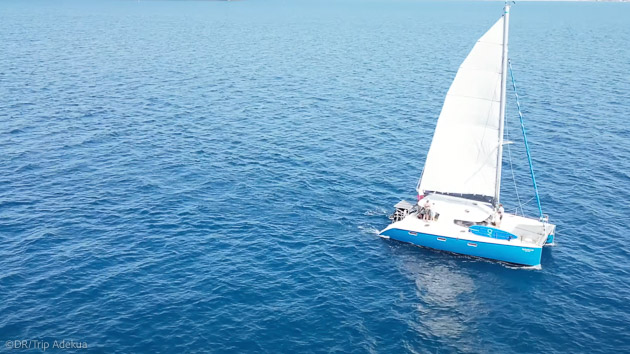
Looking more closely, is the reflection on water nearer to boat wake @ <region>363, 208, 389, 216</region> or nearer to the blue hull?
the blue hull

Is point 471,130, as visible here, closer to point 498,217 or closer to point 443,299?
point 498,217

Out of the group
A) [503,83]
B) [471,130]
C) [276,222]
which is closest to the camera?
[503,83]

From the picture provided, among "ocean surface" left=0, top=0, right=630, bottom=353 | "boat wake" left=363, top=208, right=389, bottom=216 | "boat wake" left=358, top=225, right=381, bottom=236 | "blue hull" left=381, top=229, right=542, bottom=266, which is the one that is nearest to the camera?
"ocean surface" left=0, top=0, right=630, bottom=353

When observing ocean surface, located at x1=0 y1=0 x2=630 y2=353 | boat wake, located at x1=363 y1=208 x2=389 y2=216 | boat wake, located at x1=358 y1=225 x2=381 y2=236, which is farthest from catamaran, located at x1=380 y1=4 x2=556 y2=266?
boat wake, located at x1=363 y1=208 x2=389 y2=216

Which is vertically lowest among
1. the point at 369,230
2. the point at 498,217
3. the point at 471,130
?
the point at 369,230

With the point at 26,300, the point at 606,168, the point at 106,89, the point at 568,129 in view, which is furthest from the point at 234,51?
the point at 26,300

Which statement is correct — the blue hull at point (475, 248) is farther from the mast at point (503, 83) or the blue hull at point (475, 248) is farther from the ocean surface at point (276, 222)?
the mast at point (503, 83)

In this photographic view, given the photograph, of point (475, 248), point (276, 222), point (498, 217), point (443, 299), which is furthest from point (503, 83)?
point (276, 222)
